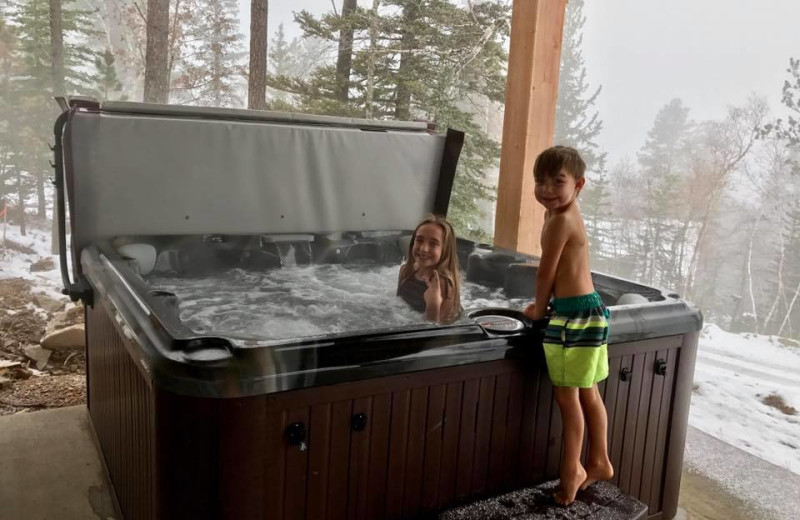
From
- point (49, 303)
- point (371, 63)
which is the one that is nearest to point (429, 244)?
point (49, 303)

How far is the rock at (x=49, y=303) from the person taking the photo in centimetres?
490

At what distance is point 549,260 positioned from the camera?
1.58 metres

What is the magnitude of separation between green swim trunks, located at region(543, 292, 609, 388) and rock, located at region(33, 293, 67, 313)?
4578 mm

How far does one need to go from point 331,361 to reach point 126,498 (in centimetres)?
95

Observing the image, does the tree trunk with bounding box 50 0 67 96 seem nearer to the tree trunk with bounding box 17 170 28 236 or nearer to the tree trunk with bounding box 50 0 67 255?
the tree trunk with bounding box 50 0 67 255

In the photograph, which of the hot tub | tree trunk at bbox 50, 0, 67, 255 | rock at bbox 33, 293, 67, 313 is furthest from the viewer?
tree trunk at bbox 50, 0, 67, 255

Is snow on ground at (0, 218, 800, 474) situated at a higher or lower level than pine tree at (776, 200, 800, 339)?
lower

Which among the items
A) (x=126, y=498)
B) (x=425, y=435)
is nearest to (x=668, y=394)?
(x=425, y=435)

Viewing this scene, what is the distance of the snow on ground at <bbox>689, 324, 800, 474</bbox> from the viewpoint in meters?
3.02

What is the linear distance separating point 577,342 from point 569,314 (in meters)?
0.08

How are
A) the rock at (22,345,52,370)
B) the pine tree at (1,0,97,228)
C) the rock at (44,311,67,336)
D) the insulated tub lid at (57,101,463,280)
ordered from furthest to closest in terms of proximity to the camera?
the pine tree at (1,0,97,228)
the rock at (44,311,67,336)
the rock at (22,345,52,370)
the insulated tub lid at (57,101,463,280)

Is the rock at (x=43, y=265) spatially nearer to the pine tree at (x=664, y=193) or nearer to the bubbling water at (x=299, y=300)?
the bubbling water at (x=299, y=300)

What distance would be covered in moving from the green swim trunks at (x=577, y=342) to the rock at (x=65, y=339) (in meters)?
3.29

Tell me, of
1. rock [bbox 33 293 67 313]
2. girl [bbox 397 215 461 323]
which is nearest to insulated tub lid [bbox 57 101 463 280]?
girl [bbox 397 215 461 323]
